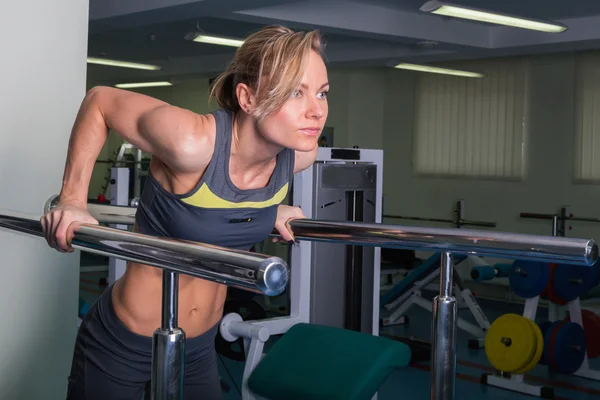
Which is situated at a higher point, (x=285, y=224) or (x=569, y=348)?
(x=285, y=224)

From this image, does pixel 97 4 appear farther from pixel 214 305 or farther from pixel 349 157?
pixel 214 305

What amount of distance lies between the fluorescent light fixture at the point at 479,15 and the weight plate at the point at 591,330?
2.07 meters

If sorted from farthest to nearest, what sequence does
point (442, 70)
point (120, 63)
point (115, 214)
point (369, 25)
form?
point (120, 63), point (442, 70), point (369, 25), point (115, 214)

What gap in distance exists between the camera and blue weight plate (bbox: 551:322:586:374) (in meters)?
4.71

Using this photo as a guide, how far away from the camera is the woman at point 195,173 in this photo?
1.28 m

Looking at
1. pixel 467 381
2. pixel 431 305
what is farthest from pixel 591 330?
pixel 431 305

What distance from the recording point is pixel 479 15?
5.25 metres

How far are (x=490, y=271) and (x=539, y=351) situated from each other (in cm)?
120

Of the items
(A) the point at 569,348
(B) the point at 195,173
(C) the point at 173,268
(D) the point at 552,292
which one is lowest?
(A) the point at 569,348

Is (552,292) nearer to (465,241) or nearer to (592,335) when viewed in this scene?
(592,335)

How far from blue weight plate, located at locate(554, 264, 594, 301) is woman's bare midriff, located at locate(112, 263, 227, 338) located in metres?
3.82

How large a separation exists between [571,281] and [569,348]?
414mm

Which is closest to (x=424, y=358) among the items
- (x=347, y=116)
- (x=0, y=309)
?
(x=0, y=309)

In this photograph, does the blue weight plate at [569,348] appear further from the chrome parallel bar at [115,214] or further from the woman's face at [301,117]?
the woman's face at [301,117]
